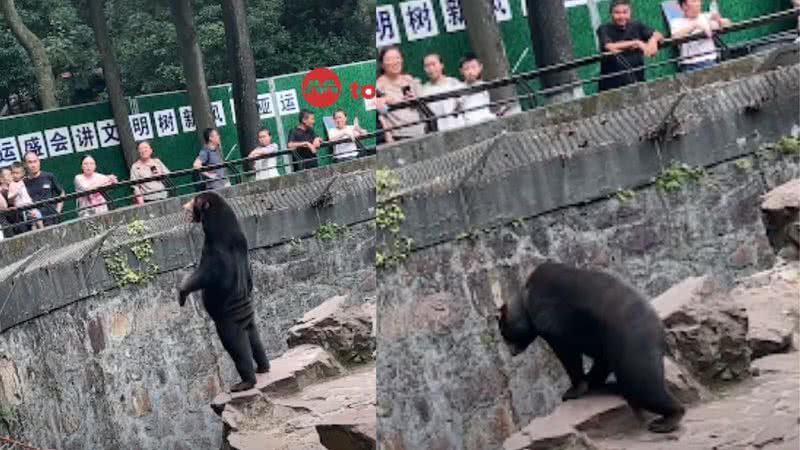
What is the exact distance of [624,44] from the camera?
3.51ft

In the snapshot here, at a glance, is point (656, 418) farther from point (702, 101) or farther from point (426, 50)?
point (426, 50)

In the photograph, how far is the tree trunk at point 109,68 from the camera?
1755 mm

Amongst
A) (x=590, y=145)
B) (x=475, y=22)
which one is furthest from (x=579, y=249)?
(x=475, y=22)

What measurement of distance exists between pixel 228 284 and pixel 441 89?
638 mm

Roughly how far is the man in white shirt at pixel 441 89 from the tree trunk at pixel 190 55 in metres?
0.57

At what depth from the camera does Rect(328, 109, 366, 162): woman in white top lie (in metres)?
1.47

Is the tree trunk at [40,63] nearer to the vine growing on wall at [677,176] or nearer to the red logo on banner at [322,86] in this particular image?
the red logo on banner at [322,86]

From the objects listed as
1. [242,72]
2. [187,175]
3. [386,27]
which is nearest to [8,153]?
[187,175]

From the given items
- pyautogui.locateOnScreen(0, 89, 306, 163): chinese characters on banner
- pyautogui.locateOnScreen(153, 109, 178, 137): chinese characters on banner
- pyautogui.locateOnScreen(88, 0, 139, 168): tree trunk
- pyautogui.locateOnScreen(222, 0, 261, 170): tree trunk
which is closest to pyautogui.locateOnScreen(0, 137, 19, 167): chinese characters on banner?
pyautogui.locateOnScreen(0, 89, 306, 163): chinese characters on banner

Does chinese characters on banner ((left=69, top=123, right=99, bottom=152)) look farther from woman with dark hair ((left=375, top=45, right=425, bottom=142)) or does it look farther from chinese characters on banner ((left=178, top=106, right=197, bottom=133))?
woman with dark hair ((left=375, top=45, right=425, bottom=142))

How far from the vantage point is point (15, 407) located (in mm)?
2498

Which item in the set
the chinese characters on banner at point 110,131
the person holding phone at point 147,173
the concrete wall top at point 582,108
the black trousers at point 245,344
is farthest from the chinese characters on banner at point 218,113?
the concrete wall top at point 582,108

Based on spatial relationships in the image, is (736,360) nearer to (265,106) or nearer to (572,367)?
(572,367)

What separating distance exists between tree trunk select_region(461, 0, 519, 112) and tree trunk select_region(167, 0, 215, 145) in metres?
0.61
